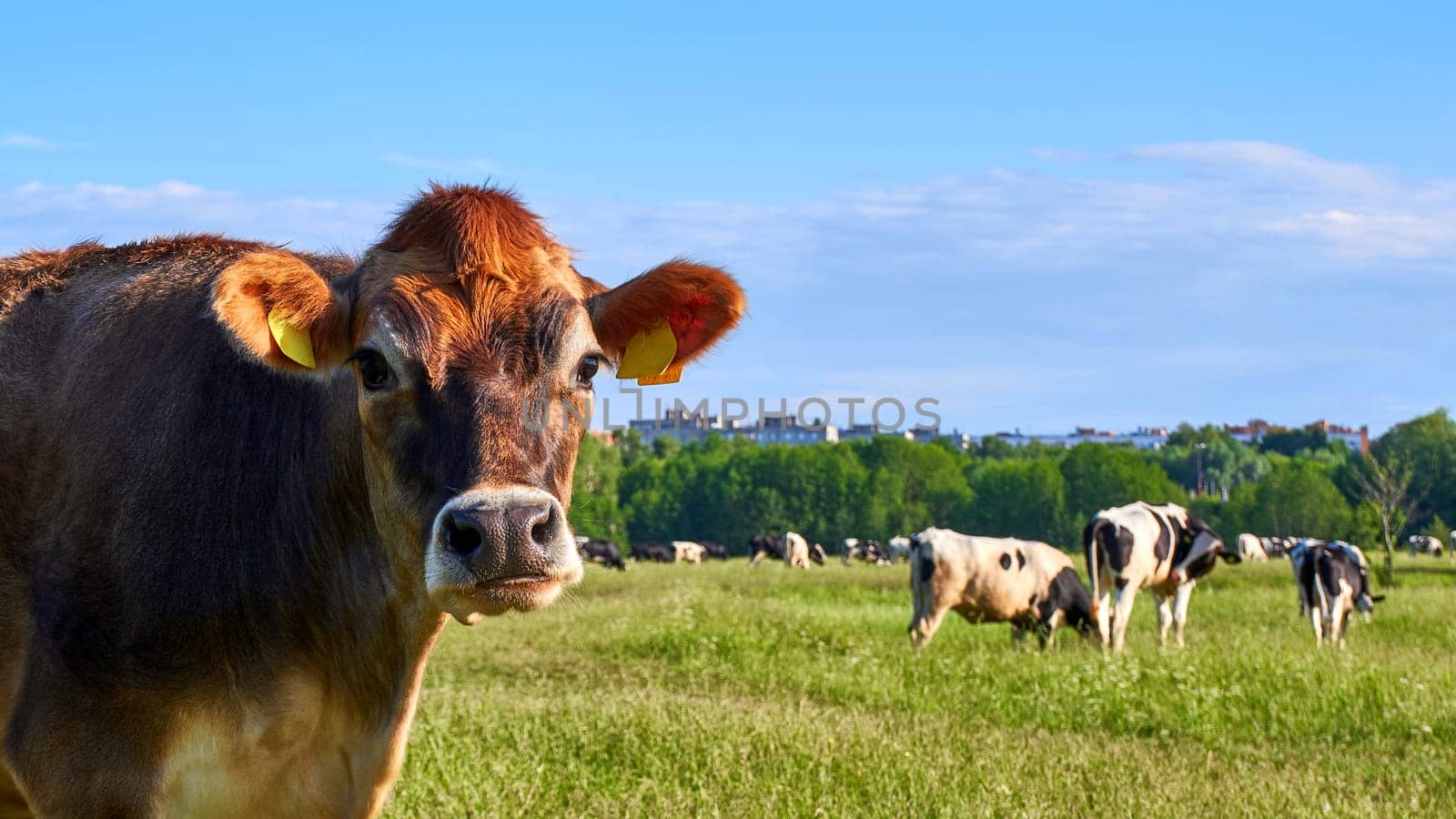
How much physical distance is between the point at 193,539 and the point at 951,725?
646 cm

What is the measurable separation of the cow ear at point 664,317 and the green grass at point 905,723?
999 mm

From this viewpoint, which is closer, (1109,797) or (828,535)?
(1109,797)

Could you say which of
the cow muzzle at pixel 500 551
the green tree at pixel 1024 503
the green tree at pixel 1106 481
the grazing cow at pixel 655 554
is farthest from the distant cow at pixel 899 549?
the cow muzzle at pixel 500 551

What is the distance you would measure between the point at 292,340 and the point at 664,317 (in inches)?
51.4

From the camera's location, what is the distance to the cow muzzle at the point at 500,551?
386 cm

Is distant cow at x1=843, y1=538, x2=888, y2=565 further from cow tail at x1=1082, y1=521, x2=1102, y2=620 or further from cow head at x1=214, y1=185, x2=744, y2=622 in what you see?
cow head at x1=214, y1=185, x2=744, y2=622

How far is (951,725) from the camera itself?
393 inches

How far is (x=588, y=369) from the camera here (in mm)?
4617

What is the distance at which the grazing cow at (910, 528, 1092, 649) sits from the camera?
58.9 ft

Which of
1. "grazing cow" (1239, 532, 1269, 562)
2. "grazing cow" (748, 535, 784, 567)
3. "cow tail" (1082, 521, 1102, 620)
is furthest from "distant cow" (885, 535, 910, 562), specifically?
"cow tail" (1082, 521, 1102, 620)

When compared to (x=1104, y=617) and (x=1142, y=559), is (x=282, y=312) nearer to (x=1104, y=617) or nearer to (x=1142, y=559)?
(x=1104, y=617)

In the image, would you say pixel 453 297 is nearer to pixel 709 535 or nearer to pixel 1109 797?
pixel 1109 797

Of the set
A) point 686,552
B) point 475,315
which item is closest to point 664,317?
point 475,315

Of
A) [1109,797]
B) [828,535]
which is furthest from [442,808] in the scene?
[828,535]
